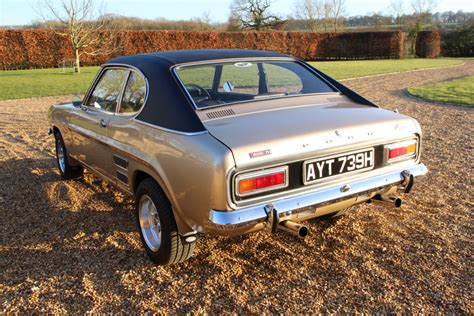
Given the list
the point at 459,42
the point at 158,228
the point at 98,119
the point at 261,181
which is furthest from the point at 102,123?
the point at 459,42

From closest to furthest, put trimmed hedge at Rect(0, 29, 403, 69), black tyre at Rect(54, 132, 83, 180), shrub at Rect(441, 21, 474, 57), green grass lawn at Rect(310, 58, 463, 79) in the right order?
black tyre at Rect(54, 132, 83, 180) < green grass lawn at Rect(310, 58, 463, 79) < trimmed hedge at Rect(0, 29, 403, 69) < shrub at Rect(441, 21, 474, 57)

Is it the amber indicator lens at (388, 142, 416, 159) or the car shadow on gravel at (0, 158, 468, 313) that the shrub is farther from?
the amber indicator lens at (388, 142, 416, 159)

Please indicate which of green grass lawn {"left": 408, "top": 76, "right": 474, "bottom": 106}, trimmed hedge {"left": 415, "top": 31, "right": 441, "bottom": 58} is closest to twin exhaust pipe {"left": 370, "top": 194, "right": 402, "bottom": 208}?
green grass lawn {"left": 408, "top": 76, "right": 474, "bottom": 106}

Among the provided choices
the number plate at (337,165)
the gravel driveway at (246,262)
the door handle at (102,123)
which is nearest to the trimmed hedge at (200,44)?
the gravel driveway at (246,262)

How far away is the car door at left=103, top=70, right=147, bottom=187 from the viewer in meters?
3.60

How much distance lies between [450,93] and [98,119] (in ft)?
41.7

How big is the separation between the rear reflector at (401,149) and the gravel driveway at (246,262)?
0.77 meters

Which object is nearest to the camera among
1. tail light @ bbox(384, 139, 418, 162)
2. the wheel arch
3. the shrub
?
the wheel arch

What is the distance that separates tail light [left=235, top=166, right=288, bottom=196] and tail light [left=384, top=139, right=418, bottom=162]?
0.95 meters

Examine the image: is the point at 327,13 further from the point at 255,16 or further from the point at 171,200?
the point at 171,200

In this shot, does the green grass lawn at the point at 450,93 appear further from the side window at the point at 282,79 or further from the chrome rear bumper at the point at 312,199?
the chrome rear bumper at the point at 312,199

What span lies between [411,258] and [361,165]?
2.87 feet

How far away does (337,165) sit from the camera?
10.3 ft

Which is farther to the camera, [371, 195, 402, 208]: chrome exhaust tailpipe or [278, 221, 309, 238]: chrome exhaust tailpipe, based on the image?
[371, 195, 402, 208]: chrome exhaust tailpipe
